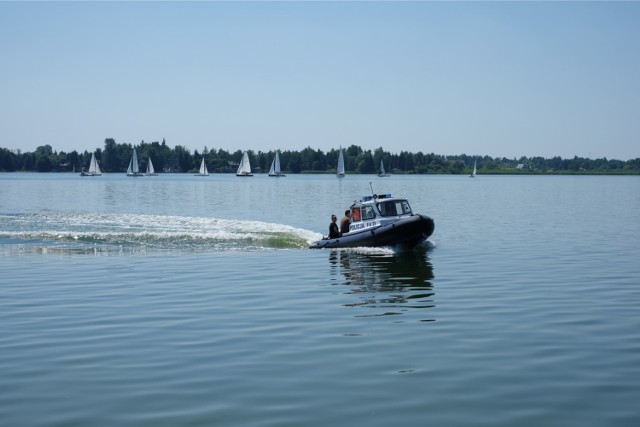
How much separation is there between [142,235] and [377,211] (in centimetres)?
1232

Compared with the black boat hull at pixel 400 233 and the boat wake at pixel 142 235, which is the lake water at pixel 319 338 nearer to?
the black boat hull at pixel 400 233

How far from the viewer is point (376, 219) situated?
37062 mm

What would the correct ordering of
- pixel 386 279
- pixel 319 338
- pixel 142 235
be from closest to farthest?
pixel 319 338 < pixel 386 279 < pixel 142 235

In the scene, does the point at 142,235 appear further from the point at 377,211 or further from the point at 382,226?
the point at 382,226

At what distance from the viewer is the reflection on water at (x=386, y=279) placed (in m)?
20.8

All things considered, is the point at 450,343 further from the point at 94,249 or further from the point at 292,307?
the point at 94,249

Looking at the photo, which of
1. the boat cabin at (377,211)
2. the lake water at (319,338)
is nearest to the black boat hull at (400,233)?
the boat cabin at (377,211)

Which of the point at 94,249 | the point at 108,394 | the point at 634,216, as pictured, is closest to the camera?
the point at 108,394

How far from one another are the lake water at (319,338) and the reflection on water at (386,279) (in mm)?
117

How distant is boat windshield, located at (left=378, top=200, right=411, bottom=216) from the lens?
37.3 meters

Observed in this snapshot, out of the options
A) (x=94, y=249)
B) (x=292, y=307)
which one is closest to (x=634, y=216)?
(x=94, y=249)

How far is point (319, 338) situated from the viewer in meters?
16.3

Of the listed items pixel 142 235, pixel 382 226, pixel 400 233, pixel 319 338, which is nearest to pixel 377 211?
pixel 382 226

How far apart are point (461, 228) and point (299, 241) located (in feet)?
44.5
